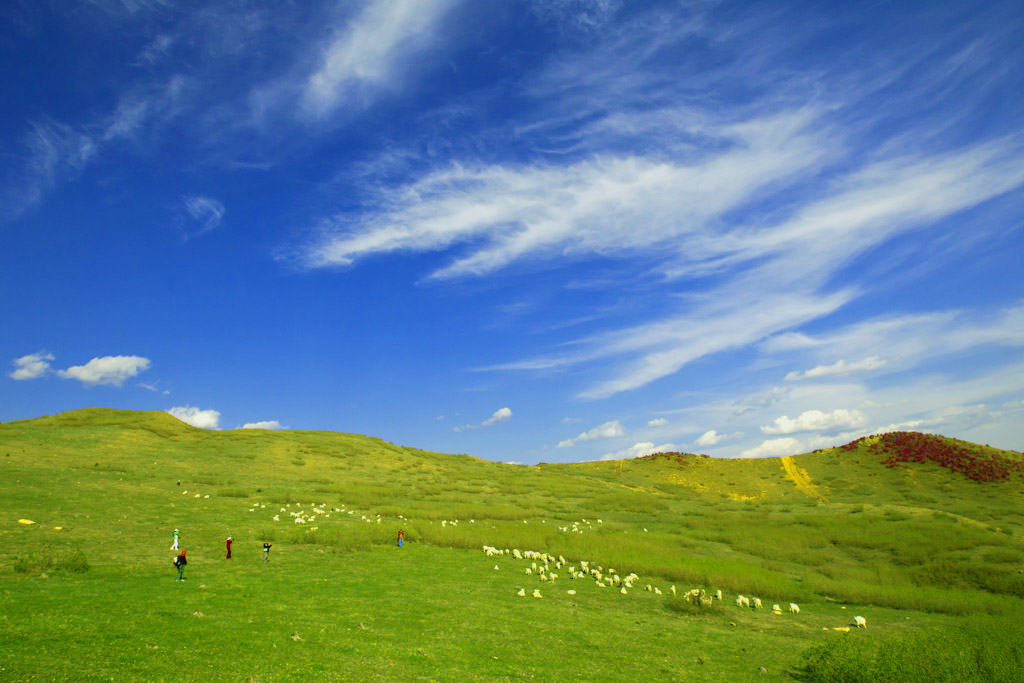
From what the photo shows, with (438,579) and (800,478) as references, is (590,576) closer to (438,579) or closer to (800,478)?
(438,579)

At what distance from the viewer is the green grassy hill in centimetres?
1241

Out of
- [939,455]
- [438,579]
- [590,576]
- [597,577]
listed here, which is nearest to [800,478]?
[939,455]

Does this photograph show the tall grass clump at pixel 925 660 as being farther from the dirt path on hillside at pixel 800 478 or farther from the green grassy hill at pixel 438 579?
the dirt path on hillside at pixel 800 478

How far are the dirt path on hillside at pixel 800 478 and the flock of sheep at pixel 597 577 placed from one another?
176 ft

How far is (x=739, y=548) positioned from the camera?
3275 cm

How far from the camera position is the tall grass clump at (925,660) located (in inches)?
431

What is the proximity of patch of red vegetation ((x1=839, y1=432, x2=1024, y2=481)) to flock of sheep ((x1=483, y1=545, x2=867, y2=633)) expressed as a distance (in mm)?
67352

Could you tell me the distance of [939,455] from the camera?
241 feet

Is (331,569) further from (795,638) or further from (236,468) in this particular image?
(236,468)

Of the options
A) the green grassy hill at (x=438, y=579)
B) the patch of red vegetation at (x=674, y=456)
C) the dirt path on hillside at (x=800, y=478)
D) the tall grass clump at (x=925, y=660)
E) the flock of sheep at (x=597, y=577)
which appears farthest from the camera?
the patch of red vegetation at (x=674, y=456)

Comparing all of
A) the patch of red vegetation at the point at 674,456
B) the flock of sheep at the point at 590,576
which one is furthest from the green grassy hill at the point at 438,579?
the patch of red vegetation at the point at 674,456

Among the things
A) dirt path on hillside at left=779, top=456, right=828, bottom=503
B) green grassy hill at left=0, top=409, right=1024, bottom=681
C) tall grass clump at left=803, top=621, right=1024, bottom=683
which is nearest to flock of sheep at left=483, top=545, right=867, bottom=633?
green grassy hill at left=0, top=409, right=1024, bottom=681

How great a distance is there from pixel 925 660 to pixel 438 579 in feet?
57.5

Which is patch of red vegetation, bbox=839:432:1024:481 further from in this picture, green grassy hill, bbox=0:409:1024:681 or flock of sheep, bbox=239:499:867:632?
flock of sheep, bbox=239:499:867:632
